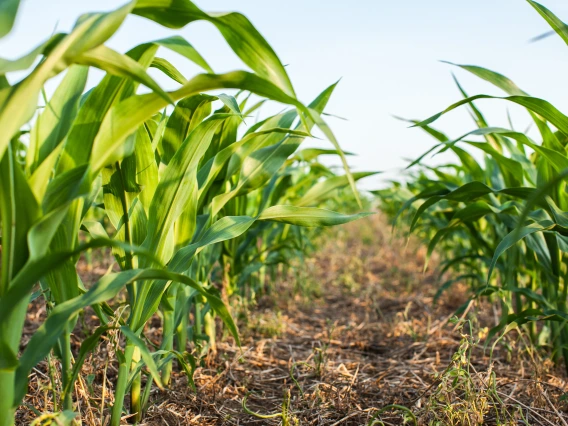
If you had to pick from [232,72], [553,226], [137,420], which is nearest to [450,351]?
[553,226]

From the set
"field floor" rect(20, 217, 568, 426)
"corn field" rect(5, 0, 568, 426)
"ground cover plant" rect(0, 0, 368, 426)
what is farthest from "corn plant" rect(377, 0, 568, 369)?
"ground cover plant" rect(0, 0, 368, 426)

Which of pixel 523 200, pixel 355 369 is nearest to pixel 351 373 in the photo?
pixel 355 369

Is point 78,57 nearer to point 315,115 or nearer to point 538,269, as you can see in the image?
point 315,115

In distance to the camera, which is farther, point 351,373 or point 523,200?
point 351,373

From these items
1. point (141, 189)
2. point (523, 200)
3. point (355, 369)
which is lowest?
point (355, 369)

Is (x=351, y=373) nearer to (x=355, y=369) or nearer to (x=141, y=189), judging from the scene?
(x=355, y=369)

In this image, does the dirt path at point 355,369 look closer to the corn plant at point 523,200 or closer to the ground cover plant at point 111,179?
the corn plant at point 523,200

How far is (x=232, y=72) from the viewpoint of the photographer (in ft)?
2.68

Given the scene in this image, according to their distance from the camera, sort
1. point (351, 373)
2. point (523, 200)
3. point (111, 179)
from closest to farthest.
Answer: point (111, 179) < point (523, 200) < point (351, 373)

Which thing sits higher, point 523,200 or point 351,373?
point 523,200

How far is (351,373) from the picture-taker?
183cm

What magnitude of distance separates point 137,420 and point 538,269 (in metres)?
1.44

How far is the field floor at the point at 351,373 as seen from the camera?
1.28 m

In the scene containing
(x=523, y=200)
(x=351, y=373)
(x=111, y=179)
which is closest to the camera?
(x=111, y=179)
